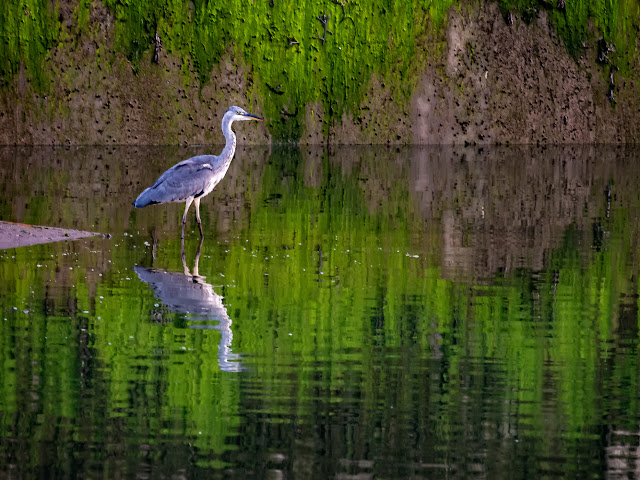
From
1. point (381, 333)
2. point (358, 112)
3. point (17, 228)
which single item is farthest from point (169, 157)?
point (381, 333)

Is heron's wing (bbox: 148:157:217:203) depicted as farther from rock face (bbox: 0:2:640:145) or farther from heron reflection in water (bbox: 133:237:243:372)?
rock face (bbox: 0:2:640:145)

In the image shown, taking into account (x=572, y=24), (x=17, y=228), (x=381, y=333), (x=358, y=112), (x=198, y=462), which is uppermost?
(x=572, y=24)

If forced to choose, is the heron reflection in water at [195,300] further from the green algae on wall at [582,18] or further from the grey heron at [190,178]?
the green algae on wall at [582,18]

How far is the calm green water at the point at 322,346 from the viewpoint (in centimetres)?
713

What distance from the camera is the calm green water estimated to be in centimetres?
713

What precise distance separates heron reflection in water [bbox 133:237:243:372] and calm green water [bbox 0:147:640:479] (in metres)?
A: 0.04

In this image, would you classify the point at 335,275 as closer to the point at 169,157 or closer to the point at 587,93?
the point at 169,157

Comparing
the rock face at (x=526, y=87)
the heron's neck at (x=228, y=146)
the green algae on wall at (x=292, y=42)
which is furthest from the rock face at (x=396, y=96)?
the heron's neck at (x=228, y=146)

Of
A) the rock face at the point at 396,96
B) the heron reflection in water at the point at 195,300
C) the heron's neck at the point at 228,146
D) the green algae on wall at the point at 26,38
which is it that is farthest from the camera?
the rock face at the point at 396,96

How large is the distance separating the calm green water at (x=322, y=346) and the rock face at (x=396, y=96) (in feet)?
90.6

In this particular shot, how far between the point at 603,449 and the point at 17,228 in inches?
445

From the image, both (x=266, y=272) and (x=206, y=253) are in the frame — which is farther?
(x=206, y=253)

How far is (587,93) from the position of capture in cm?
5459

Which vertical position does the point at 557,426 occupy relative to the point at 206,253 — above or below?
below
